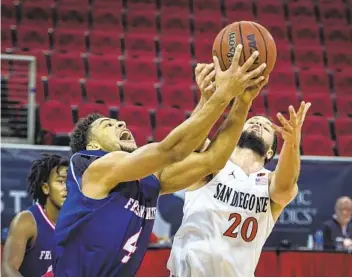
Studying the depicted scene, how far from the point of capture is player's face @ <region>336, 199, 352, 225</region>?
23.0 feet

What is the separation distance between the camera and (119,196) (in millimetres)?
3141

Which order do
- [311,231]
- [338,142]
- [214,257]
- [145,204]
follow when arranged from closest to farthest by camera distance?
1. [145,204]
2. [214,257]
3. [311,231]
4. [338,142]

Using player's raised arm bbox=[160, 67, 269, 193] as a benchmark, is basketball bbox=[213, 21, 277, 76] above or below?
above

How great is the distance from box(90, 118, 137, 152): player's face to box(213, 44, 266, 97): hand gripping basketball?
56 centimetres

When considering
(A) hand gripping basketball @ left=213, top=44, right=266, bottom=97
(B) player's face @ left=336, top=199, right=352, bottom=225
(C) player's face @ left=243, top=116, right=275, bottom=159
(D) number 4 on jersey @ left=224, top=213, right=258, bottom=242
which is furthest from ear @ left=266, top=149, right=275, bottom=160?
A: (B) player's face @ left=336, top=199, right=352, bottom=225

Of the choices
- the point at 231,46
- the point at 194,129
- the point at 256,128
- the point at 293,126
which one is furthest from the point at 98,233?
the point at 256,128

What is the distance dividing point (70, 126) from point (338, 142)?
11.2 feet

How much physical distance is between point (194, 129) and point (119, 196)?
1.44 ft

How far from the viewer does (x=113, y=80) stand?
1005 centimetres

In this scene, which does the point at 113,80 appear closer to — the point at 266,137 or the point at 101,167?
the point at 266,137

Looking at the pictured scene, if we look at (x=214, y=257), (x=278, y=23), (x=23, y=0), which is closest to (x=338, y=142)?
(x=278, y=23)

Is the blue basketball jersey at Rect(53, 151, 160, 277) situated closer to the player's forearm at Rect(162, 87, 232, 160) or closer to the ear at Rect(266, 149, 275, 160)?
the player's forearm at Rect(162, 87, 232, 160)

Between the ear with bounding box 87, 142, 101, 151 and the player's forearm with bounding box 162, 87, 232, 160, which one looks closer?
the player's forearm with bounding box 162, 87, 232, 160

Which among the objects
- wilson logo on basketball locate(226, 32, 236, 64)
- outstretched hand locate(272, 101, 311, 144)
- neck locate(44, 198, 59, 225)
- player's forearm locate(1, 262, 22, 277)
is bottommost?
player's forearm locate(1, 262, 22, 277)
